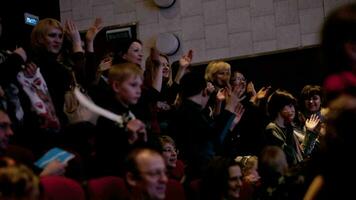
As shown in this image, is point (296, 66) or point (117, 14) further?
point (117, 14)

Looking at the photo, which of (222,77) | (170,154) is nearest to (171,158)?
(170,154)

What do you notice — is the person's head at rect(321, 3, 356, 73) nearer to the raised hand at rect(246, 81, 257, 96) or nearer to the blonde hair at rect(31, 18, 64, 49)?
the blonde hair at rect(31, 18, 64, 49)

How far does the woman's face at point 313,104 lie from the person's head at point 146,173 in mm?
1724

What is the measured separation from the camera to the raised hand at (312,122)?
291cm

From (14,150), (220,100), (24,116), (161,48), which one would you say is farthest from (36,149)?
(161,48)

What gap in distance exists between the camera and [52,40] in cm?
200

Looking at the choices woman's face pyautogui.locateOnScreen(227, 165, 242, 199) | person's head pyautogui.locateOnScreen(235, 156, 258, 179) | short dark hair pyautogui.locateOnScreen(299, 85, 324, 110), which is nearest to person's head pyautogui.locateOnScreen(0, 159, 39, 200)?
woman's face pyautogui.locateOnScreen(227, 165, 242, 199)

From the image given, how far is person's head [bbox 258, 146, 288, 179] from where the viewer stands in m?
2.00

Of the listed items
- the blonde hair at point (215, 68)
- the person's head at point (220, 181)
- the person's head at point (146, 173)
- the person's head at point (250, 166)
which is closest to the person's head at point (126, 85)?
the person's head at point (146, 173)

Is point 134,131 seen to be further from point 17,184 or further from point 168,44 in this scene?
point 168,44

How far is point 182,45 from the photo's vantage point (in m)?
3.98

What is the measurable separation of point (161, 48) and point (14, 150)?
2505 millimetres

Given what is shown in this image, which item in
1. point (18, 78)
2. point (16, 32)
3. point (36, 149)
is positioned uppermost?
point (16, 32)

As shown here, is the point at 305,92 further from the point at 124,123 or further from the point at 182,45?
the point at 124,123
